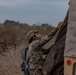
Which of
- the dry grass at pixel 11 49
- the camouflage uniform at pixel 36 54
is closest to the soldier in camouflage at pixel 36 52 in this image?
the camouflage uniform at pixel 36 54

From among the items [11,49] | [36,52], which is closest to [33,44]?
[36,52]

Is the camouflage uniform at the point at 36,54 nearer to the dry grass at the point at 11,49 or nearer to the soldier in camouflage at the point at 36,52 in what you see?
the soldier in camouflage at the point at 36,52

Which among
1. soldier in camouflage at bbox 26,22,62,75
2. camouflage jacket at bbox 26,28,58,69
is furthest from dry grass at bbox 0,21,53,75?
camouflage jacket at bbox 26,28,58,69

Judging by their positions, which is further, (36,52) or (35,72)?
(36,52)

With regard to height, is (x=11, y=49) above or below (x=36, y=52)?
above

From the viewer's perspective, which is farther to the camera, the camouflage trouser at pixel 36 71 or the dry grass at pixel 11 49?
the dry grass at pixel 11 49

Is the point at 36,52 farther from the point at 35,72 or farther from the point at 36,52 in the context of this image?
the point at 35,72

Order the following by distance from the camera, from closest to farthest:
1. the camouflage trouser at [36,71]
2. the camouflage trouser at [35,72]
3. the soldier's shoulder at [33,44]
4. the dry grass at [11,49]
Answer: the camouflage trouser at [36,71]
the camouflage trouser at [35,72]
the soldier's shoulder at [33,44]
the dry grass at [11,49]

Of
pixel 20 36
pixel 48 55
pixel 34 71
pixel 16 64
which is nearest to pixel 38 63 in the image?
pixel 34 71

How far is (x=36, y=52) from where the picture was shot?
30.0 ft

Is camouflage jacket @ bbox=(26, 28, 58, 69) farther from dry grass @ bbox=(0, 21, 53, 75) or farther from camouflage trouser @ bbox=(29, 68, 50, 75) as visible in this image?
dry grass @ bbox=(0, 21, 53, 75)

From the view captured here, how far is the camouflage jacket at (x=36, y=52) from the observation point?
8773 mm

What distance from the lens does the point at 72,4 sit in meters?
7.52

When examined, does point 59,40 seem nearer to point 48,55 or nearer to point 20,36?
point 48,55
